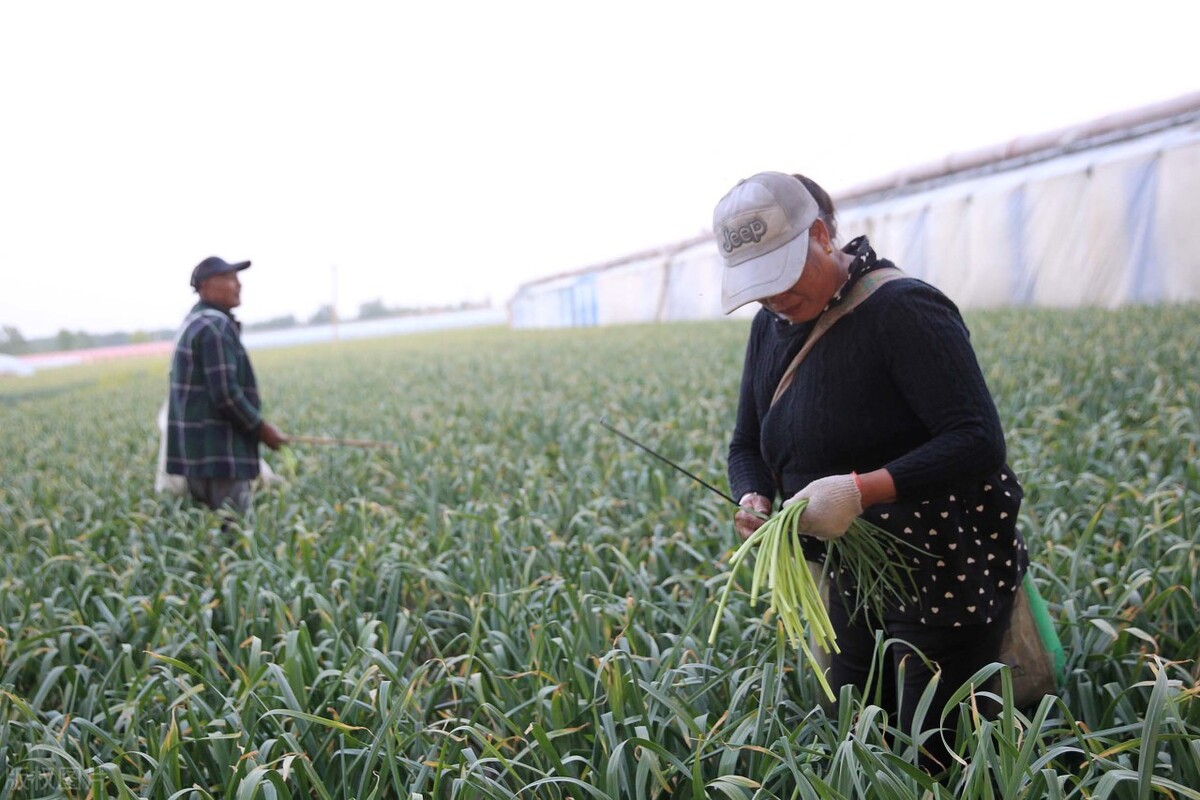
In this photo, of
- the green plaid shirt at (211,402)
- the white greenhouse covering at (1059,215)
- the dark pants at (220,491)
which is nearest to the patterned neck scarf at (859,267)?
the green plaid shirt at (211,402)

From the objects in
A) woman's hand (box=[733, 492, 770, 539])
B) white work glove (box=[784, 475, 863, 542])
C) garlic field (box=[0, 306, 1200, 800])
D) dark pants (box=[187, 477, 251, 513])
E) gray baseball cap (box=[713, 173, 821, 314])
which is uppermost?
gray baseball cap (box=[713, 173, 821, 314])

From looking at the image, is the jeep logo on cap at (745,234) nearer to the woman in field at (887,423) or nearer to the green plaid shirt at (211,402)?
the woman in field at (887,423)

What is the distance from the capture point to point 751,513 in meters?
1.95

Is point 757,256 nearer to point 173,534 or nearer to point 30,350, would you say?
point 173,534

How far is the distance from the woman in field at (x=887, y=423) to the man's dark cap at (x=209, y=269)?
3.22 m

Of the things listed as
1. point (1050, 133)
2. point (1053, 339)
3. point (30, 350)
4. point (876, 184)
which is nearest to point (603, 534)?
point (1053, 339)

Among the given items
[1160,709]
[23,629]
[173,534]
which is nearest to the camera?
[1160,709]

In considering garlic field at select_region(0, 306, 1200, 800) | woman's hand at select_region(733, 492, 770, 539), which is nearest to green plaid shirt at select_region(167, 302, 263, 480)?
garlic field at select_region(0, 306, 1200, 800)

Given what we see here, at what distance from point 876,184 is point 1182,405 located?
15855mm

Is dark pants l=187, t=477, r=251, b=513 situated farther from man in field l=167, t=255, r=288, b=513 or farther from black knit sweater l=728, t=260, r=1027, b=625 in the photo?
black knit sweater l=728, t=260, r=1027, b=625

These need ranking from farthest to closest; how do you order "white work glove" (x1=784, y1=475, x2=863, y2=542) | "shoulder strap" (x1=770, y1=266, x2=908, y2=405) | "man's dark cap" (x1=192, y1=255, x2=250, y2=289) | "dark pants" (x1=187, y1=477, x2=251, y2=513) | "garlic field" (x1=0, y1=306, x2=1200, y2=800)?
"dark pants" (x1=187, y1=477, x2=251, y2=513) → "man's dark cap" (x1=192, y1=255, x2=250, y2=289) → "garlic field" (x1=0, y1=306, x2=1200, y2=800) → "shoulder strap" (x1=770, y1=266, x2=908, y2=405) → "white work glove" (x1=784, y1=475, x2=863, y2=542)

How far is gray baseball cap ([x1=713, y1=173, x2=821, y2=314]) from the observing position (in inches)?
67.3

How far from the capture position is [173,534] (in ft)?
13.9

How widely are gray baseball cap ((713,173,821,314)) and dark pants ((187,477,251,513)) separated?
3.68 m
